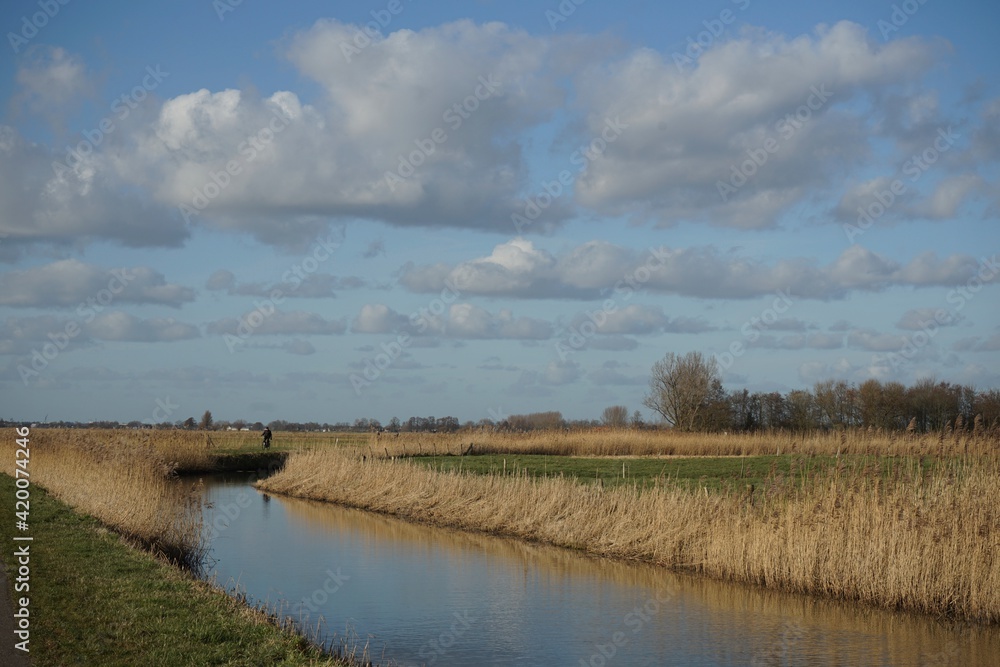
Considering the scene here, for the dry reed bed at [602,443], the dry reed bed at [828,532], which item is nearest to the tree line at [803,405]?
the dry reed bed at [602,443]

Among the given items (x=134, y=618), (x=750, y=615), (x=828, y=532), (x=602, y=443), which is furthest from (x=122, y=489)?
(x=602, y=443)

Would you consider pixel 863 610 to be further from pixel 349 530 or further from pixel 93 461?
pixel 93 461

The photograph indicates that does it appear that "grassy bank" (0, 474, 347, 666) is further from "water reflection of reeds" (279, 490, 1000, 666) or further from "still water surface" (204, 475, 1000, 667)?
"water reflection of reeds" (279, 490, 1000, 666)

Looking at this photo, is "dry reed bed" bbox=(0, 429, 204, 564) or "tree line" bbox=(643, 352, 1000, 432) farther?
"tree line" bbox=(643, 352, 1000, 432)

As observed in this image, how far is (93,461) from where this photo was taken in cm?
2183

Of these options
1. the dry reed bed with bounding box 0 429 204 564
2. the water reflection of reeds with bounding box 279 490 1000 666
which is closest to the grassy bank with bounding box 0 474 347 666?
the dry reed bed with bounding box 0 429 204 564

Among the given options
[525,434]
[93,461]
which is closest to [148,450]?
[93,461]

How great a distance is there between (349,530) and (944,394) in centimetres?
4290

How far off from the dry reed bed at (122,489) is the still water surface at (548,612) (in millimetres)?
995

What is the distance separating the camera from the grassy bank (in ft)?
25.0

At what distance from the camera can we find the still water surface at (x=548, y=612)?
10.5 meters

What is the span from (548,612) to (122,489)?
977 cm

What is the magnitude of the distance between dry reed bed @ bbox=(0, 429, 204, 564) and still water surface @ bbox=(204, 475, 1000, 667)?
99cm

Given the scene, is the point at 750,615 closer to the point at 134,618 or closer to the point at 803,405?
the point at 134,618
